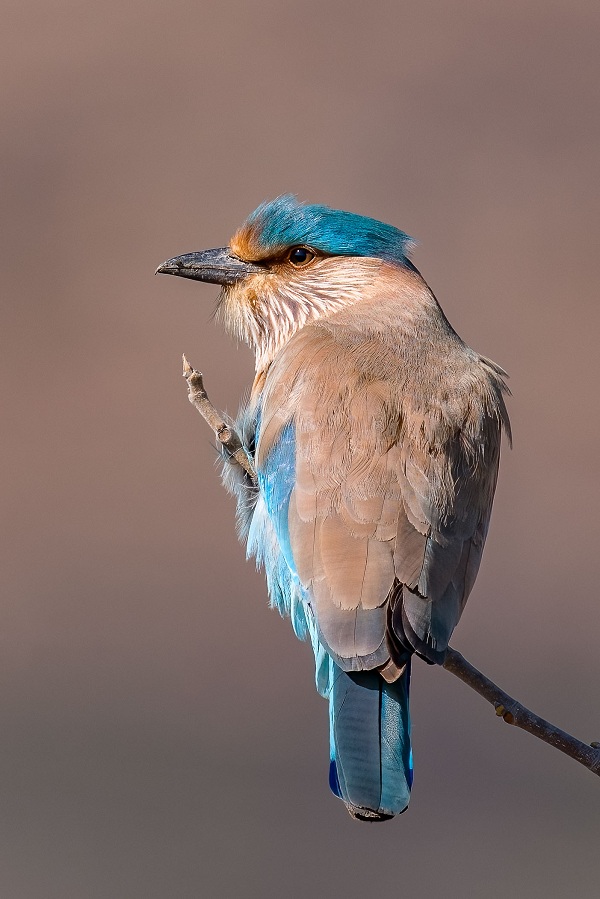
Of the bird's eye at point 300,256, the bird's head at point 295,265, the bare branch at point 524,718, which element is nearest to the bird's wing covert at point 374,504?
the bare branch at point 524,718

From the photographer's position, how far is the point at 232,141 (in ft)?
39.0

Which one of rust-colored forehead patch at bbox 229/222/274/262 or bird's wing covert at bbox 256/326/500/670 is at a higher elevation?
rust-colored forehead patch at bbox 229/222/274/262

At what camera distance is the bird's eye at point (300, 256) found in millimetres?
4629

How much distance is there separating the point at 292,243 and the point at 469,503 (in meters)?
1.30

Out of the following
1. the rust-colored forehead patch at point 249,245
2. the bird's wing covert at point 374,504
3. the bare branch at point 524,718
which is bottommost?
the bare branch at point 524,718

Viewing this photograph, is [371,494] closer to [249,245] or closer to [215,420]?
[215,420]

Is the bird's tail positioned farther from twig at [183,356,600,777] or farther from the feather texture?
twig at [183,356,600,777]

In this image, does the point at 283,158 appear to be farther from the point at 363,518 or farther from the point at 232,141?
the point at 363,518

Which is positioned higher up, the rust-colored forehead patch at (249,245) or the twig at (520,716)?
the rust-colored forehead patch at (249,245)

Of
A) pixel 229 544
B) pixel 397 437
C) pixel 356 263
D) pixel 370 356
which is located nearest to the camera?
pixel 397 437

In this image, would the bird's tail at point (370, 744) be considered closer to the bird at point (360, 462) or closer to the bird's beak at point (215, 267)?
the bird at point (360, 462)

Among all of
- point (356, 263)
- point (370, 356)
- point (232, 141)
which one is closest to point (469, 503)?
point (370, 356)

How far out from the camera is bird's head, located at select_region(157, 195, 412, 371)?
456cm

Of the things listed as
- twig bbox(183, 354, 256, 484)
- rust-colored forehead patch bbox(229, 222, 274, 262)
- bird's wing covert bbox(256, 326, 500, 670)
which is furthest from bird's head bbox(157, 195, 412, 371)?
bird's wing covert bbox(256, 326, 500, 670)
